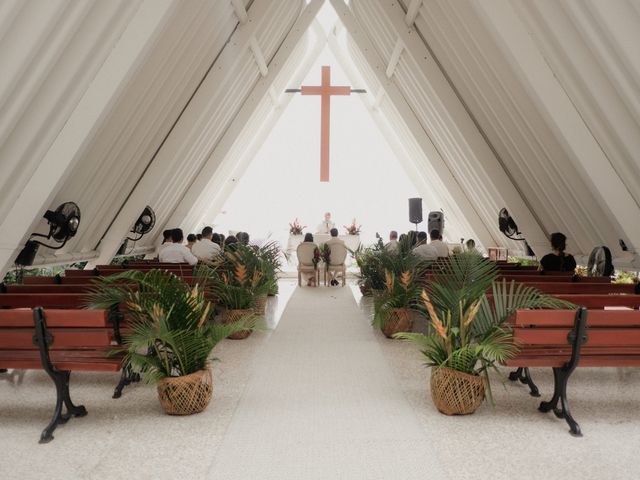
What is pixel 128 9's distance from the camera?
517 cm

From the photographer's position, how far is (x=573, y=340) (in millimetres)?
3363

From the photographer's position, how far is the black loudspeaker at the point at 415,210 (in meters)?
13.9

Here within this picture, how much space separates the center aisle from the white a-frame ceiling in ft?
9.63

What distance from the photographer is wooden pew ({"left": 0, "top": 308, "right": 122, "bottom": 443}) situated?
10.6 feet

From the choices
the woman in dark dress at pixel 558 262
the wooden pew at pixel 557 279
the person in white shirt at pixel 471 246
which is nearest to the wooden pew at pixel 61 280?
the person in white shirt at pixel 471 246

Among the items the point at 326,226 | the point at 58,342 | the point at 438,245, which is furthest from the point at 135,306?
the point at 326,226

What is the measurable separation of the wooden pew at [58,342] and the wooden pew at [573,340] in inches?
98.6

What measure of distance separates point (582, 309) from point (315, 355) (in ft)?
8.42

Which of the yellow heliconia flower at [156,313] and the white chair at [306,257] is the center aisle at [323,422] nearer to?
the yellow heliconia flower at [156,313]

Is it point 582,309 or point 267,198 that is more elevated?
point 267,198

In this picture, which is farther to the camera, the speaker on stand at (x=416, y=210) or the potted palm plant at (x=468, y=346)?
the speaker on stand at (x=416, y=210)

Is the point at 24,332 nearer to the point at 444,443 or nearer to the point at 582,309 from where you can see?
the point at 444,443

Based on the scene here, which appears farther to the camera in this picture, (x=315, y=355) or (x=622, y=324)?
(x=315, y=355)

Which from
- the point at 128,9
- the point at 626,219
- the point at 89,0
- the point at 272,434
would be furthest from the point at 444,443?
the point at 128,9
